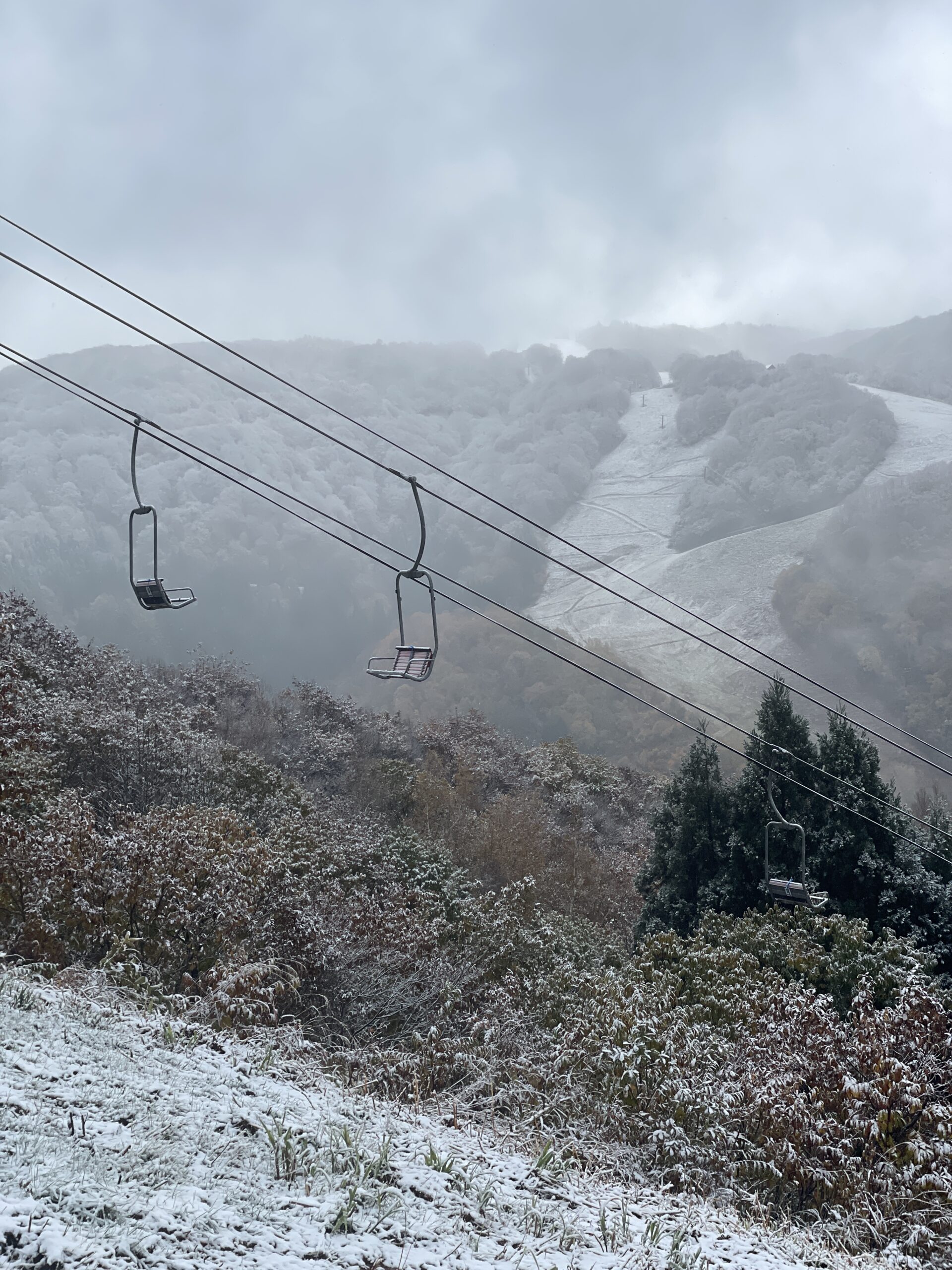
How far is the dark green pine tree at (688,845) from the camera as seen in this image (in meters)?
18.4

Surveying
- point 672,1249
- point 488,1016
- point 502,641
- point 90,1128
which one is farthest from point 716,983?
point 502,641

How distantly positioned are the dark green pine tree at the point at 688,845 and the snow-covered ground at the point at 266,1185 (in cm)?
1345

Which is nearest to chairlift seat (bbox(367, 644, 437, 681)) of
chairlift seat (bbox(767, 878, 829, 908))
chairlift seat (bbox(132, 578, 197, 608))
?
chairlift seat (bbox(132, 578, 197, 608))

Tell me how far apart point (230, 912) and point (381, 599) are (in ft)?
309

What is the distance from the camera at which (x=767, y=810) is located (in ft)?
57.7

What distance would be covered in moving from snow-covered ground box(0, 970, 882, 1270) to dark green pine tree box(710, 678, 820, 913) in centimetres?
1252

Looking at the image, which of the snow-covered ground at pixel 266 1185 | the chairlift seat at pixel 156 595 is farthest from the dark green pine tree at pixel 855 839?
the chairlift seat at pixel 156 595

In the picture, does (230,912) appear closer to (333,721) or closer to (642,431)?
(333,721)

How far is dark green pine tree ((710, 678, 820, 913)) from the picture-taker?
56.3ft

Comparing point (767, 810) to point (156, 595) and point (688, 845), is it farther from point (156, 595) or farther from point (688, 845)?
point (156, 595)

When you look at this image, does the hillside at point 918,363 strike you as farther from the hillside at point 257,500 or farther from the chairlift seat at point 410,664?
the chairlift seat at point 410,664

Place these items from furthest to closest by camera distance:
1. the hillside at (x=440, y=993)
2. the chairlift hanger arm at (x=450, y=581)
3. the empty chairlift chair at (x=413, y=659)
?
the empty chairlift chair at (x=413, y=659), the chairlift hanger arm at (x=450, y=581), the hillside at (x=440, y=993)

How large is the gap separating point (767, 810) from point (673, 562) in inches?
3647

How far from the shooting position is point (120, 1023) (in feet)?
20.3
